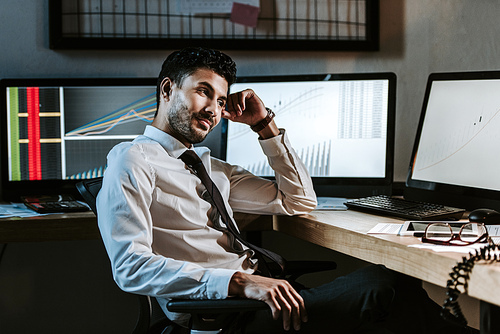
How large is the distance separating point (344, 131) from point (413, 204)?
1.34 feet

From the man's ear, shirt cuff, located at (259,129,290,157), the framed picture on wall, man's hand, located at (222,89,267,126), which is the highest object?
the framed picture on wall

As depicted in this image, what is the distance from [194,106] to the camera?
1.53 m

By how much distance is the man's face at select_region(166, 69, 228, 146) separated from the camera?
5.01ft

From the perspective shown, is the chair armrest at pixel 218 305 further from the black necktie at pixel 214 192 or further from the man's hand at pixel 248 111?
the man's hand at pixel 248 111

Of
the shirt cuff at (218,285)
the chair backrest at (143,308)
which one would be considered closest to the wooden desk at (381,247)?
the shirt cuff at (218,285)

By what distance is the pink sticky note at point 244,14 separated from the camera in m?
2.24

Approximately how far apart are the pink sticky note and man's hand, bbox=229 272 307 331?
1.26m

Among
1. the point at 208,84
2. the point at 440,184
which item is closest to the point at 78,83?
the point at 208,84

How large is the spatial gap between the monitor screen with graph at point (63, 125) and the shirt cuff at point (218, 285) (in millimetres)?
971

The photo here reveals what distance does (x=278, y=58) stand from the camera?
2.34 meters

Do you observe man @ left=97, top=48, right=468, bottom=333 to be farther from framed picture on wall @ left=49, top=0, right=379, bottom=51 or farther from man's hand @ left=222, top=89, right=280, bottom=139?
framed picture on wall @ left=49, top=0, right=379, bottom=51

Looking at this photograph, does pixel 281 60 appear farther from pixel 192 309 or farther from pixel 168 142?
pixel 192 309

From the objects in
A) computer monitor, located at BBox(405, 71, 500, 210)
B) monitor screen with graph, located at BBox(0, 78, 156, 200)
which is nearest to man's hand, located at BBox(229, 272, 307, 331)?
computer monitor, located at BBox(405, 71, 500, 210)

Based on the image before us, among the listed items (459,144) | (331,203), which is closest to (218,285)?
(331,203)
